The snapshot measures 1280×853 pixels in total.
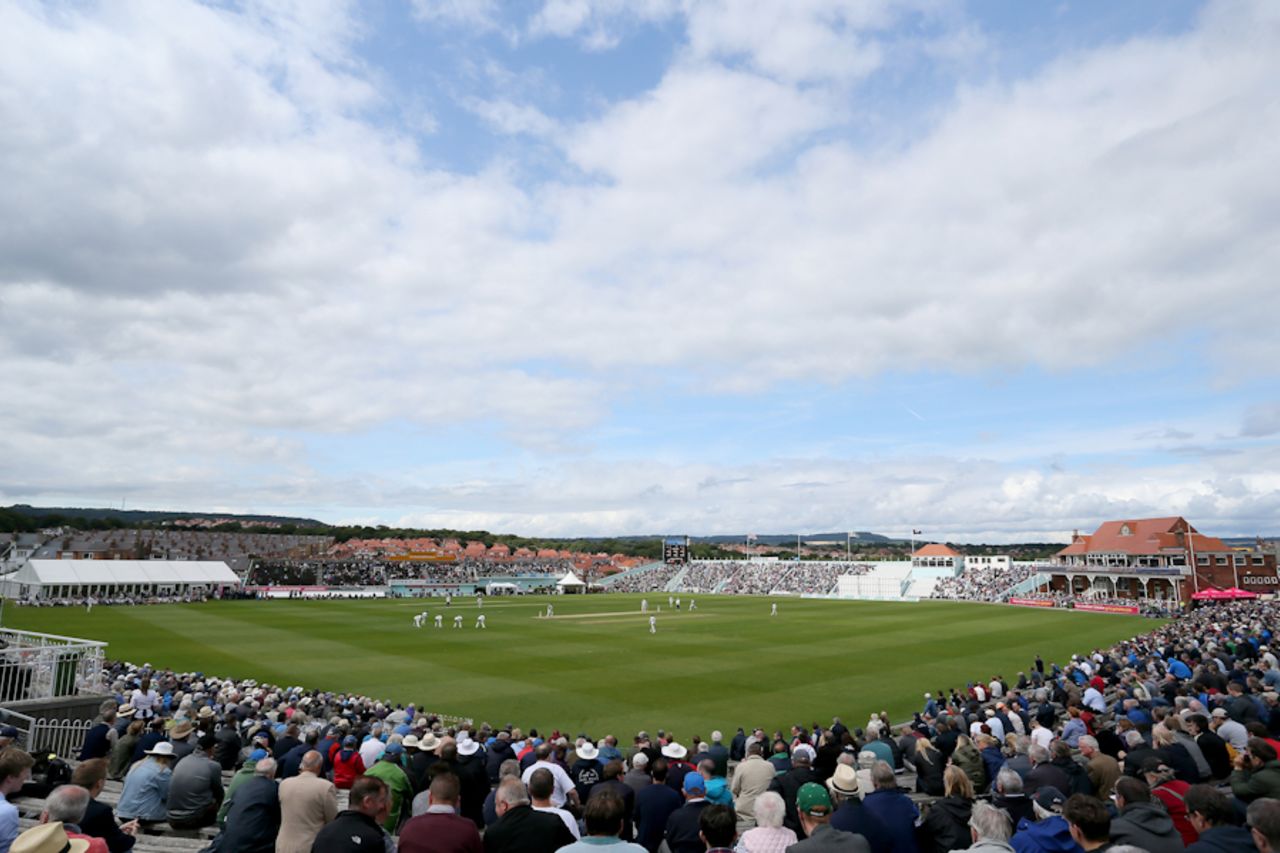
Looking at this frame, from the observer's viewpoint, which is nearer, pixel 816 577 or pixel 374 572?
pixel 816 577

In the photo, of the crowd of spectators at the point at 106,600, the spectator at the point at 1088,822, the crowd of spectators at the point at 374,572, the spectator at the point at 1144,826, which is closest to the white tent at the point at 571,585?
the crowd of spectators at the point at 374,572

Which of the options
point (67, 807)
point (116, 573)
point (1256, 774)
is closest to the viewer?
point (67, 807)

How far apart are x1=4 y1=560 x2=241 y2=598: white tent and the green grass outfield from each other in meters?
6.14

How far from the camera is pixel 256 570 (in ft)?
286

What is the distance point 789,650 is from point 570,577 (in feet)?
191

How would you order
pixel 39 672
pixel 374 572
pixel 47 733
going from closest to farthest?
pixel 47 733 < pixel 39 672 < pixel 374 572

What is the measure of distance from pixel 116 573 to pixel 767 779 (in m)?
69.8

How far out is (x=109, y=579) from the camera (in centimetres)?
5806

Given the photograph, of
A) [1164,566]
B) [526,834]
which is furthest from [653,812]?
[1164,566]

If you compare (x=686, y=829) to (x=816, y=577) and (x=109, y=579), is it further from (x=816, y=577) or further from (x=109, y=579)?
(x=816, y=577)

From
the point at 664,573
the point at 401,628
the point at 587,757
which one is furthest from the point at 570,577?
the point at 587,757

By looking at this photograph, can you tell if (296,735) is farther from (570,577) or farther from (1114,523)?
(1114,523)

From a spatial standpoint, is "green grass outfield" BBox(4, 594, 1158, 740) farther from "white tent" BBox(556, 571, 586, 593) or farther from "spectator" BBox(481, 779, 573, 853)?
"white tent" BBox(556, 571, 586, 593)

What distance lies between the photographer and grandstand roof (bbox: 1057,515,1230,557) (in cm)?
7306
